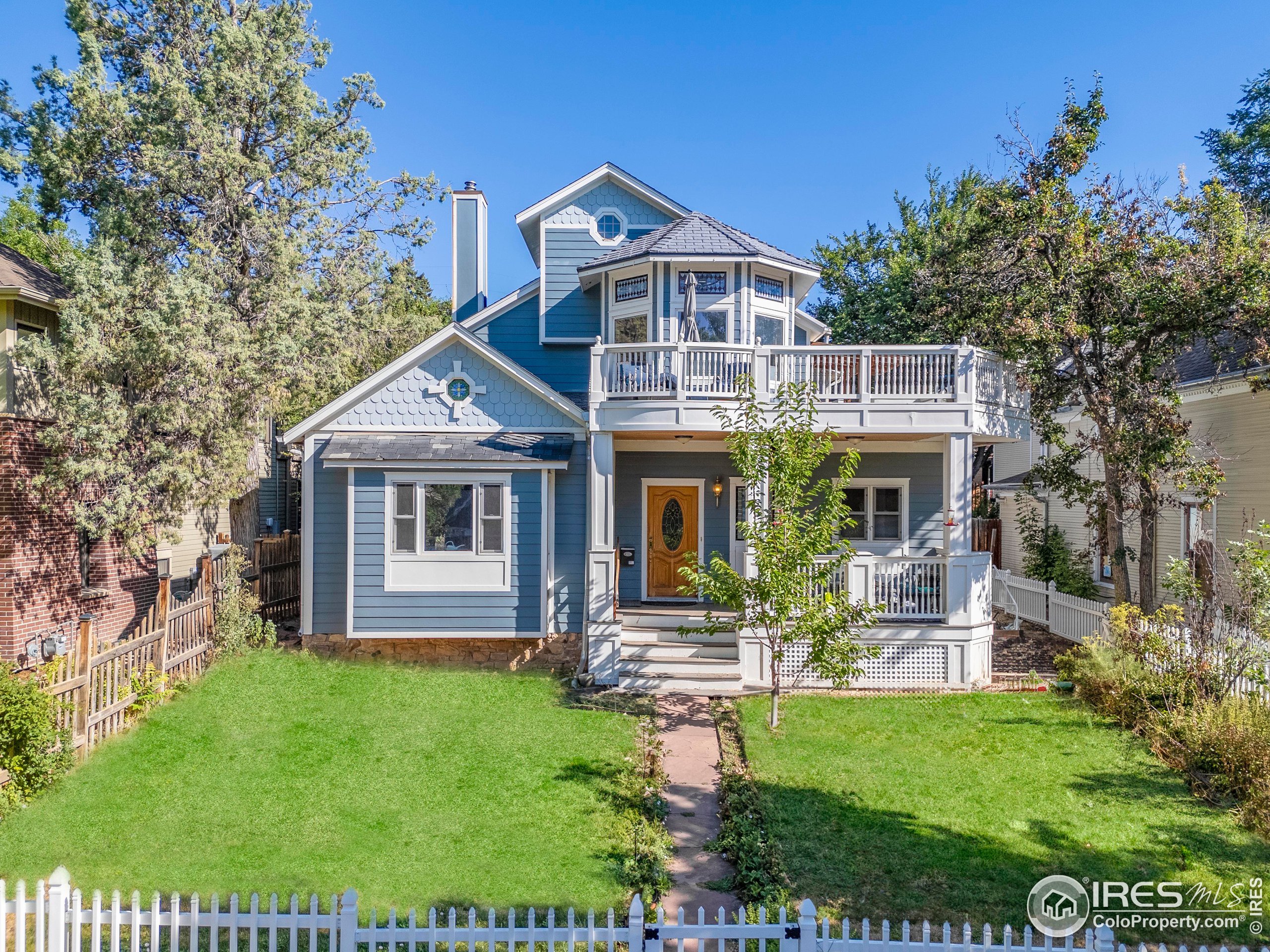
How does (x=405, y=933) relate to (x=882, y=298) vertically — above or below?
below

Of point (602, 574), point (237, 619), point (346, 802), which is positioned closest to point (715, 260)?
point (602, 574)

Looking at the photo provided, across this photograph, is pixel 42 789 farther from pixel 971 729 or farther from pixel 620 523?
pixel 971 729

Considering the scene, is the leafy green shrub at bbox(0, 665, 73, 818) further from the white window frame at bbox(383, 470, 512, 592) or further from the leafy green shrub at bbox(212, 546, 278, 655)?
the white window frame at bbox(383, 470, 512, 592)

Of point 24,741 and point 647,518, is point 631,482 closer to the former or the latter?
point 647,518

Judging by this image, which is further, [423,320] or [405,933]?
[423,320]

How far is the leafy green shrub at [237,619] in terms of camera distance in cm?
1221

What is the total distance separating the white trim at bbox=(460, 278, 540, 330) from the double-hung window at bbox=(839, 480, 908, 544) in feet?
26.3

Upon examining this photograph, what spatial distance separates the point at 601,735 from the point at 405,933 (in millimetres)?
5443

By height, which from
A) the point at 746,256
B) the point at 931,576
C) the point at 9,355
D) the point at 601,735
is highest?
the point at 746,256

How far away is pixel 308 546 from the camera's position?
13.0 meters

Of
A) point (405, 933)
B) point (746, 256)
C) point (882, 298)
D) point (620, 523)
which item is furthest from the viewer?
point (882, 298)

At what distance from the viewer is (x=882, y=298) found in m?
26.2

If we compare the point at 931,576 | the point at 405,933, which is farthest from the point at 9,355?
the point at 931,576

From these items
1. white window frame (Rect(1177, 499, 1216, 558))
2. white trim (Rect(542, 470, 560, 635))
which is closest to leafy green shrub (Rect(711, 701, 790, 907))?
white trim (Rect(542, 470, 560, 635))
